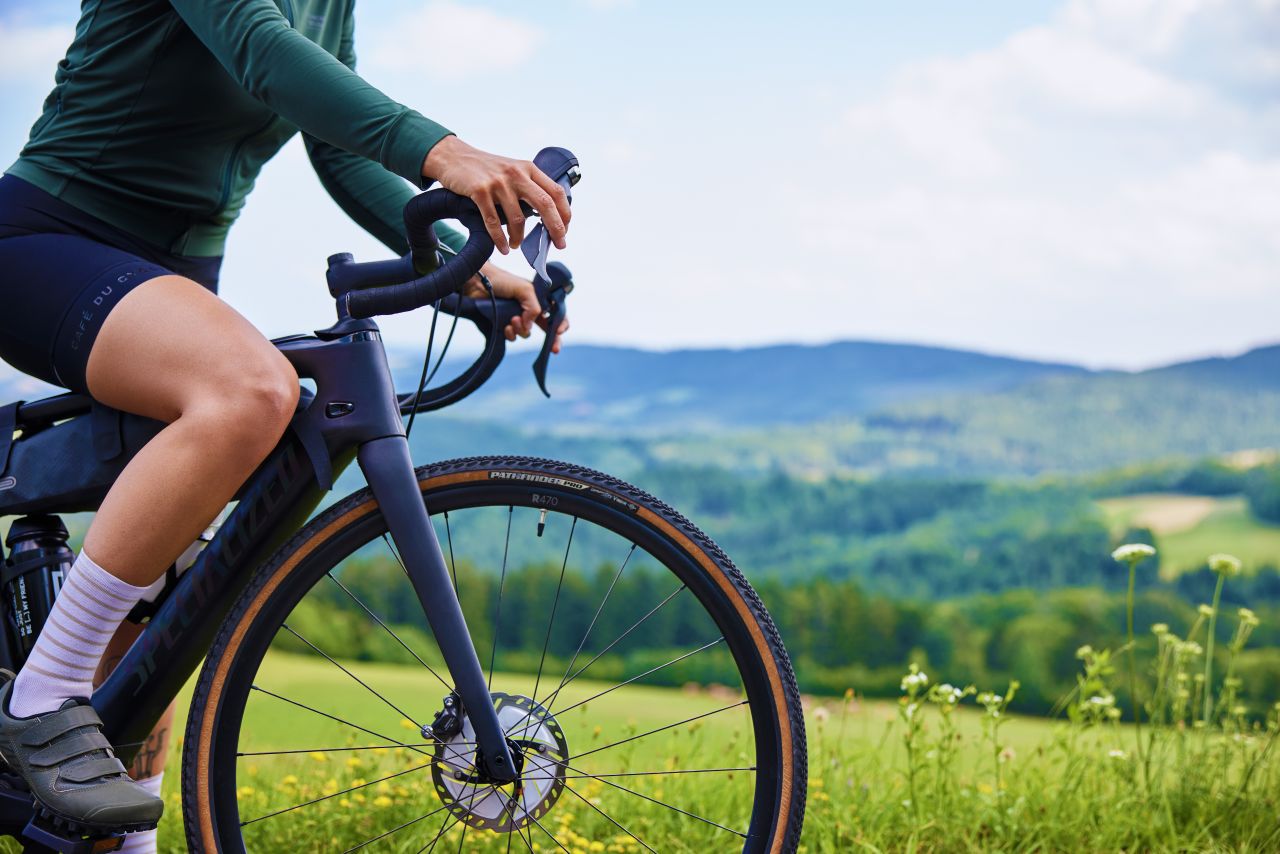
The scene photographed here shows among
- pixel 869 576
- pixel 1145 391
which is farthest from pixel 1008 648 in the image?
pixel 1145 391

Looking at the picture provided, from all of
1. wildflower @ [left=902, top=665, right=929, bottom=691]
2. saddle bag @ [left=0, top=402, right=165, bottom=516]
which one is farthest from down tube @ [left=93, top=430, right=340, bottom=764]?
wildflower @ [left=902, top=665, right=929, bottom=691]

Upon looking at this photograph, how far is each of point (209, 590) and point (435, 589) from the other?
0.40 metres

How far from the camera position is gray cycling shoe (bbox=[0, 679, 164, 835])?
5.31ft

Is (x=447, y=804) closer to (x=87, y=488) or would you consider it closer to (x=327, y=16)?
(x=87, y=488)

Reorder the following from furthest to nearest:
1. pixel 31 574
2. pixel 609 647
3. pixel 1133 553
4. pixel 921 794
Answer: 1. pixel 921 794
2. pixel 1133 553
3. pixel 31 574
4. pixel 609 647

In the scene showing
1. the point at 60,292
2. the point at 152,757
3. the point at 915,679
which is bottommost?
the point at 152,757

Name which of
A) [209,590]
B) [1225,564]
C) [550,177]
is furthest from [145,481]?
[1225,564]

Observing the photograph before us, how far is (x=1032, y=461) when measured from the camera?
4666 cm

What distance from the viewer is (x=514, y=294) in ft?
6.68

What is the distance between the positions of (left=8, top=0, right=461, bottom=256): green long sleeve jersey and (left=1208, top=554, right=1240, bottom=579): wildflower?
82.8 inches

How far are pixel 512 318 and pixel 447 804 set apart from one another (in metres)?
0.87

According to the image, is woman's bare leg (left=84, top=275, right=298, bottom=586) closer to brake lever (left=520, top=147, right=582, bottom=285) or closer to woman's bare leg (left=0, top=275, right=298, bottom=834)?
woman's bare leg (left=0, top=275, right=298, bottom=834)

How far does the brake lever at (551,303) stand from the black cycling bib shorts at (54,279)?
2.14 ft

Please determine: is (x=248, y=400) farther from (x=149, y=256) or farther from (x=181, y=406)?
(x=149, y=256)
